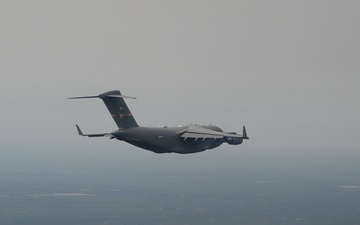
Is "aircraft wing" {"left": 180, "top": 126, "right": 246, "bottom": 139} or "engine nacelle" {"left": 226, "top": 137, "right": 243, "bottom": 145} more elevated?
"aircraft wing" {"left": 180, "top": 126, "right": 246, "bottom": 139}

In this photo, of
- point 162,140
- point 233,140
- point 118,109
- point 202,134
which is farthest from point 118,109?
point 233,140

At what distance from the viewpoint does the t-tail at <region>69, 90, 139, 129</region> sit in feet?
204

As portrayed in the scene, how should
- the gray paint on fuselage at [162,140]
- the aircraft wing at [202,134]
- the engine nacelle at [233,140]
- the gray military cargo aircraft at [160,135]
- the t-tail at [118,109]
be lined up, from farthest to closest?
1. the engine nacelle at [233,140]
2. the aircraft wing at [202,134]
3. the t-tail at [118,109]
4. the gray military cargo aircraft at [160,135]
5. the gray paint on fuselage at [162,140]

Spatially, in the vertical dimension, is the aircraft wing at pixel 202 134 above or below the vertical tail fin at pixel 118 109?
below

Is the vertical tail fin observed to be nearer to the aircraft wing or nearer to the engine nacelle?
the aircraft wing

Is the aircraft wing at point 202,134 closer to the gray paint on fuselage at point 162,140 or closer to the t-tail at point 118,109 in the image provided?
the gray paint on fuselage at point 162,140

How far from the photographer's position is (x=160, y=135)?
63.6 meters

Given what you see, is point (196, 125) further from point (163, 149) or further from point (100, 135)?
point (100, 135)

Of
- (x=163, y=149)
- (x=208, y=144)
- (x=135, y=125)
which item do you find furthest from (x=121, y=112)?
(x=208, y=144)

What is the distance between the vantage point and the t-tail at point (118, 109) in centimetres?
6228

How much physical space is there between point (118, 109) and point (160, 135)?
16.4ft

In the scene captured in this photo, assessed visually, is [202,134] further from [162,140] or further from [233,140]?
[162,140]

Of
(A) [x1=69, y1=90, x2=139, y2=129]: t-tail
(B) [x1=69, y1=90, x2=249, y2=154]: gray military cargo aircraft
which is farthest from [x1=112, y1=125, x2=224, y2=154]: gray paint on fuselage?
(A) [x1=69, y1=90, x2=139, y2=129]: t-tail

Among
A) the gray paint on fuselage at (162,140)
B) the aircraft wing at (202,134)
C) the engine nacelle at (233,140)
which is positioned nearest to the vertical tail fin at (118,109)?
the gray paint on fuselage at (162,140)
